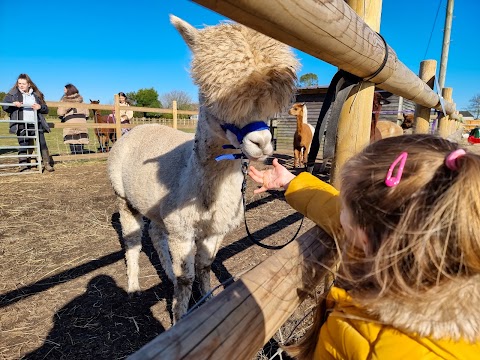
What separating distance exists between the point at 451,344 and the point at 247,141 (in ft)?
3.51

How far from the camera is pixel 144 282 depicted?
309 centimetres

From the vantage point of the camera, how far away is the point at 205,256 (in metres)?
2.54

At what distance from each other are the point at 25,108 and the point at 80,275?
6454 mm

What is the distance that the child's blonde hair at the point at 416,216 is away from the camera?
25.9 inches

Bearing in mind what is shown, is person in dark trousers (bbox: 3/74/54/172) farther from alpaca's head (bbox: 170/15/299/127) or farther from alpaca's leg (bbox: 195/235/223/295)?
alpaca's head (bbox: 170/15/299/127)

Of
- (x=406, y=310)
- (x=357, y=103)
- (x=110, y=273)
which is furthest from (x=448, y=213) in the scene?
(x=110, y=273)

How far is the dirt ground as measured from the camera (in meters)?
2.27

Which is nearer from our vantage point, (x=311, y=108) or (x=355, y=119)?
(x=355, y=119)

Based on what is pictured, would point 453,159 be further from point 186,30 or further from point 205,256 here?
point 205,256

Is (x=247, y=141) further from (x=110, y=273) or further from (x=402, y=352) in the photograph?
(x=110, y=273)

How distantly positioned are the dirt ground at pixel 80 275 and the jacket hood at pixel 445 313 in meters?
1.45

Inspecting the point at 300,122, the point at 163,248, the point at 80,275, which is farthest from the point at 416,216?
the point at 300,122

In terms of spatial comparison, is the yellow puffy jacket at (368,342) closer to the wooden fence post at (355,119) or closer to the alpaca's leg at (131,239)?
the wooden fence post at (355,119)

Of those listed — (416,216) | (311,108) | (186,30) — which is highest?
(311,108)
